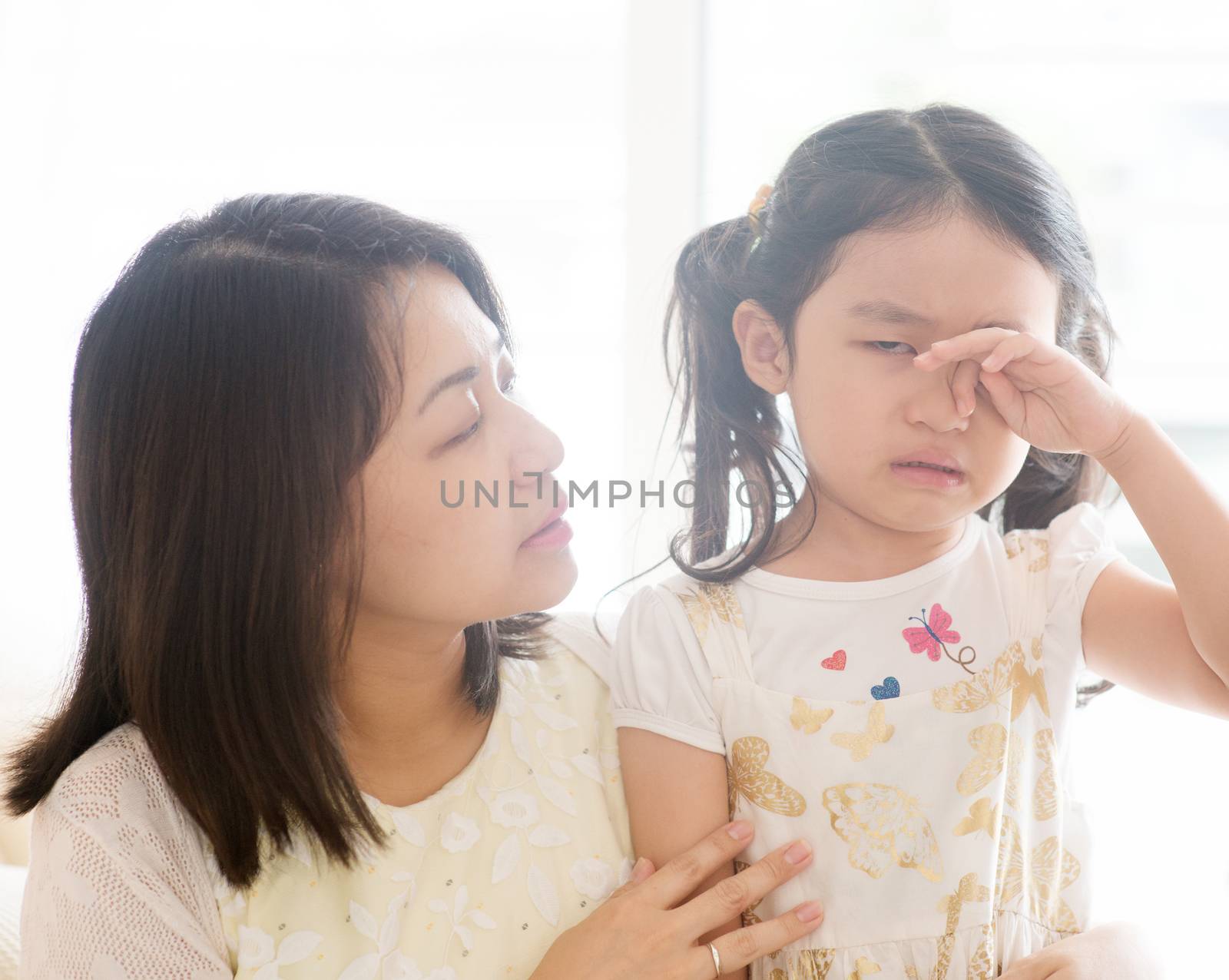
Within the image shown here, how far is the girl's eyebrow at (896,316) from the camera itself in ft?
3.36

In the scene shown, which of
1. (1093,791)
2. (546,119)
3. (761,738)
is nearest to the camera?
(761,738)

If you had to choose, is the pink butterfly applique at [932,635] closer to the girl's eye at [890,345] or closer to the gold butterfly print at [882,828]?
the gold butterfly print at [882,828]

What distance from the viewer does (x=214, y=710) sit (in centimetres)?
102

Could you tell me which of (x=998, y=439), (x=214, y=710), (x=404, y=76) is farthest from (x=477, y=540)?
(x=404, y=76)

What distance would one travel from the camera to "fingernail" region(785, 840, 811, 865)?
1.06m

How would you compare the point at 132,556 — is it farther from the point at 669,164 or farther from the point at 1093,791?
the point at 1093,791

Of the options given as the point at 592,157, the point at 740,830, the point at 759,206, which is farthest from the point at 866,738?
the point at 592,157

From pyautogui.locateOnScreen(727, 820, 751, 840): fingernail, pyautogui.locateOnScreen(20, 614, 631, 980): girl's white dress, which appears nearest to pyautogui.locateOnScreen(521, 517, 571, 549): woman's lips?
pyautogui.locateOnScreen(20, 614, 631, 980): girl's white dress

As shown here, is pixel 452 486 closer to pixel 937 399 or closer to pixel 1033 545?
pixel 937 399

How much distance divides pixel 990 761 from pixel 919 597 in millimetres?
180

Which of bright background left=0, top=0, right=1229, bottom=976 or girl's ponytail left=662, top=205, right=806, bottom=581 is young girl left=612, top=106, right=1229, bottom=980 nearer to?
girl's ponytail left=662, top=205, right=806, bottom=581

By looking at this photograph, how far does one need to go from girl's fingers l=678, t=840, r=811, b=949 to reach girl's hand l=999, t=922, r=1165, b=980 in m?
0.23

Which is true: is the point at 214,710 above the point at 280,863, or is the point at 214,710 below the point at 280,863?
above

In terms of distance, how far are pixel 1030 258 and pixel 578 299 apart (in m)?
1.29
